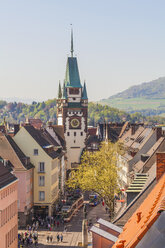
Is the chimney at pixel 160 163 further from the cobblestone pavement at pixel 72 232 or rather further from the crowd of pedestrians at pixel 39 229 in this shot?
the crowd of pedestrians at pixel 39 229

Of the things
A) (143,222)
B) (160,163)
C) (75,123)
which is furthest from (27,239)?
Result: (75,123)

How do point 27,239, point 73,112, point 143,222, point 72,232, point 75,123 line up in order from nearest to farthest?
point 143,222
point 27,239
point 72,232
point 75,123
point 73,112

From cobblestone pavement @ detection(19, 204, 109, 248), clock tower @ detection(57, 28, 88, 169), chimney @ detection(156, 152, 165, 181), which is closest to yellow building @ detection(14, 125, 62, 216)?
cobblestone pavement @ detection(19, 204, 109, 248)

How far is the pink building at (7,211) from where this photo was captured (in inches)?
1941

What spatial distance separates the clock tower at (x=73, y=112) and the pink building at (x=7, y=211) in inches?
2579

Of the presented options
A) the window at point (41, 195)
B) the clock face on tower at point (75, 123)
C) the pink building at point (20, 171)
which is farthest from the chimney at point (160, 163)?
the clock face on tower at point (75, 123)

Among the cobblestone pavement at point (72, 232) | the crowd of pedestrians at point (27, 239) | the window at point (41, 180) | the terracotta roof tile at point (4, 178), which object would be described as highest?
the terracotta roof tile at point (4, 178)

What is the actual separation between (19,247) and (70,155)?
65.7m

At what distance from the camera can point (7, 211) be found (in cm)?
5216

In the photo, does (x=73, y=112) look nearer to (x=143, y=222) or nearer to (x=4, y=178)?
(x=4, y=178)

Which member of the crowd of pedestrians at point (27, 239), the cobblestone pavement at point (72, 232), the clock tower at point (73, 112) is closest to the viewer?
the crowd of pedestrians at point (27, 239)

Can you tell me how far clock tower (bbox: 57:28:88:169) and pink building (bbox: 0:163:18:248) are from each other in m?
65.5

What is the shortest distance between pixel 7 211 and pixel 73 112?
241 feet

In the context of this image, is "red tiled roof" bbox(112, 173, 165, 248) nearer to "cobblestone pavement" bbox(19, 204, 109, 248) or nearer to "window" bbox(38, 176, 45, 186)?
"cobblestone pavement" bbox(19, 204, 109, 248)
